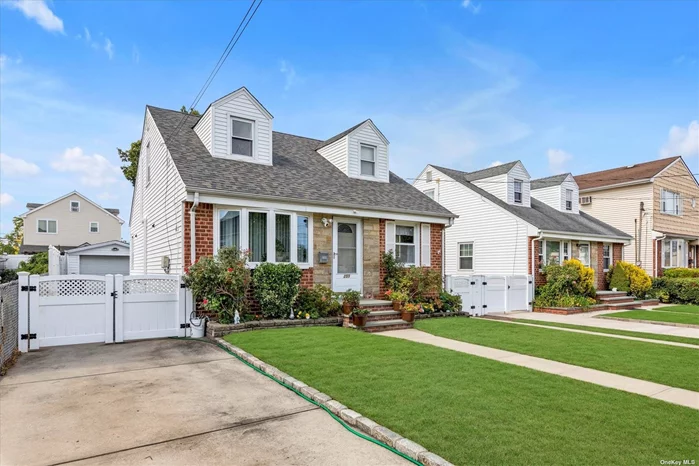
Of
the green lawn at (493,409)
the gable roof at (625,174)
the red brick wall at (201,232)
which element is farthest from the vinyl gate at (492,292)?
the gable roof at (625,174)

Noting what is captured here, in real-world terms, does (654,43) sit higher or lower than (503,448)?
higher

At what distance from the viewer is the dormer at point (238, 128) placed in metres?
11.4

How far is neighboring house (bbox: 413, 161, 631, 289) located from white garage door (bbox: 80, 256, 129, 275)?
1860 centimetres

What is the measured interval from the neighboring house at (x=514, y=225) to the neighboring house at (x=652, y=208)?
2157 mm

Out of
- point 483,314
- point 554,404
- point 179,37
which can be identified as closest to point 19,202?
point 179,37

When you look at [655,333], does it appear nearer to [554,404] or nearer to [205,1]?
[554,404]

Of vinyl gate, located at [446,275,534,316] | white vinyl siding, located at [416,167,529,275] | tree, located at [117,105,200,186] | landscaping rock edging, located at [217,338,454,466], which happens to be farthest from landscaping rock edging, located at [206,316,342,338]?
tree, located at [117,105,200,186]

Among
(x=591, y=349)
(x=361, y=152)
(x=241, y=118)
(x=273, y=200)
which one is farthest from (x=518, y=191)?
(x=241, y=118)

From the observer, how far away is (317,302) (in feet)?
33.5

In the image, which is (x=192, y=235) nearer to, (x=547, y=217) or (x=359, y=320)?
(x=359, y=320)

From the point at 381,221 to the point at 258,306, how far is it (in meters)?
4.72

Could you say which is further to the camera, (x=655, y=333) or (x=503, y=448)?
(x=655, y=333)

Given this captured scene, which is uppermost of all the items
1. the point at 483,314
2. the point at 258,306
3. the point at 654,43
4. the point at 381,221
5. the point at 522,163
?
the point at 654,43

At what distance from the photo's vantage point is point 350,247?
11938 millimetres
